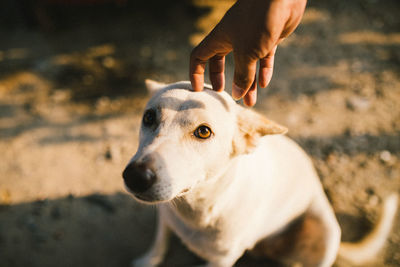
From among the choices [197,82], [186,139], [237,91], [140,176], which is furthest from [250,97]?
[140,176]

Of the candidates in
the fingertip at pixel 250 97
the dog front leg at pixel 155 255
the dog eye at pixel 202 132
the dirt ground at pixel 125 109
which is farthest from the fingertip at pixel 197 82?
the dirt ground at pixel 125 109

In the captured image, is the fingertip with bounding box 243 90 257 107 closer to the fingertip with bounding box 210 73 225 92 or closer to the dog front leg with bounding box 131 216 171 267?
the fingertip with bounding box 210 73 225 92

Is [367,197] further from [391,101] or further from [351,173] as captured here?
[391,101]

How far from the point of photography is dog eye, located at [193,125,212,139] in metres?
1.77

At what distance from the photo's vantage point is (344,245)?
2.85 m

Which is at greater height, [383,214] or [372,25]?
[372,25]

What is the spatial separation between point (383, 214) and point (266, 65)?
2.31 m

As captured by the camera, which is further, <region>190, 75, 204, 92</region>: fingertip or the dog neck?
the dog neck

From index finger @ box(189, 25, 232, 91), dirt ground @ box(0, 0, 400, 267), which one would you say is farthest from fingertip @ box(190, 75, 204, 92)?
dirt ground @ box(0, 0, 400, 267)

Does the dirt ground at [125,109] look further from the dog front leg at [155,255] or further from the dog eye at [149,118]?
the dog eye at [149,118]

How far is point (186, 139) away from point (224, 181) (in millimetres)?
449

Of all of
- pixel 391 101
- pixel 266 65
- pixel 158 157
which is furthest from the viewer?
pixel 391 101

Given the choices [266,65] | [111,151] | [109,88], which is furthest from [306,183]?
[109,88]

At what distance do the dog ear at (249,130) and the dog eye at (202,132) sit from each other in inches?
8.8
